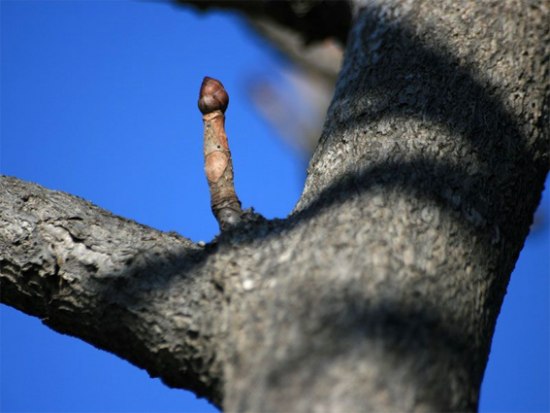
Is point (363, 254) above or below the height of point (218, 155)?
below

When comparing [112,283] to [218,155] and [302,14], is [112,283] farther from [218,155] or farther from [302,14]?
Answer: [302,14]

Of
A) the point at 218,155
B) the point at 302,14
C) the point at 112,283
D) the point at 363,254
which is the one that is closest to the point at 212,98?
the point at 218,155

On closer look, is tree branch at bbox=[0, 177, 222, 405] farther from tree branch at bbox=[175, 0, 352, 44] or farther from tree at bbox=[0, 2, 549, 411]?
tree branch at bbox=[175, 0, 352, 44]

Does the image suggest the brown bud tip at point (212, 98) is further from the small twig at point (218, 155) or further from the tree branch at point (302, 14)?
the tree branch at point (302, 14)

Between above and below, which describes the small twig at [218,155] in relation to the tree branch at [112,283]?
above

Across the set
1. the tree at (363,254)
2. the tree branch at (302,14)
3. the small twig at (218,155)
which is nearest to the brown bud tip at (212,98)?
the small twig at (218,155)

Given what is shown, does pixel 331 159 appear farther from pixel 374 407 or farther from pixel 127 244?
pixel 374 407

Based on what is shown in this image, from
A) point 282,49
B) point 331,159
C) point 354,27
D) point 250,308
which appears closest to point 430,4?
point 354,27
